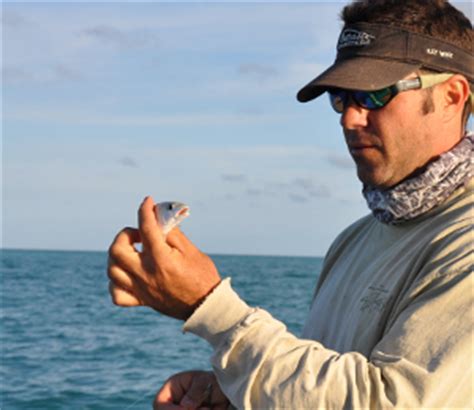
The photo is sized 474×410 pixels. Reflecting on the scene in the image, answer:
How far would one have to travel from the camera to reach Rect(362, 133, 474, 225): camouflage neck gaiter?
9.18ft

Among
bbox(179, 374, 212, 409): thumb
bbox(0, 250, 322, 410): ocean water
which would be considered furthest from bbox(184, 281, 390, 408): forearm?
bbox(0, 250, 322, 410): ocean water

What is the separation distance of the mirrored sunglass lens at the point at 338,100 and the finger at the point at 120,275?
0.96m

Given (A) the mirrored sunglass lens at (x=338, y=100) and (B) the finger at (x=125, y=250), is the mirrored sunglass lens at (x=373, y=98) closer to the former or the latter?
(A) the mirrored sunglass lens at (x=338, y=100)

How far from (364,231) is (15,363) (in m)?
16.0

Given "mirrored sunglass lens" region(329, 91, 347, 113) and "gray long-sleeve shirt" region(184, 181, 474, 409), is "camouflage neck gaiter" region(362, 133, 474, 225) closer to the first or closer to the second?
"gray long-sleeve shirt" region(184, 181, 474, 409)

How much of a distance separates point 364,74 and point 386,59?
0.29 feet

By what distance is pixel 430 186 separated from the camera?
2.81 m

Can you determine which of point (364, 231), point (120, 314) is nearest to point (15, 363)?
point (120, 314)

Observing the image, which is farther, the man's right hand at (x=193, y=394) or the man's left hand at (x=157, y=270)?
the man's right hand at (x=193, y=394)

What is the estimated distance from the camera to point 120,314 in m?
31.9

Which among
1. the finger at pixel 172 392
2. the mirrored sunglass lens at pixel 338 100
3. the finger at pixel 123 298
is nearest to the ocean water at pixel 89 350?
the finger at pixel 172 392

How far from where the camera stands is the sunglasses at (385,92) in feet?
9.43

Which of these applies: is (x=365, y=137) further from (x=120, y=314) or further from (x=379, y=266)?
(x=120, y=314)

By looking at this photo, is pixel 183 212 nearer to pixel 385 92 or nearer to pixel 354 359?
pixel 354 359
